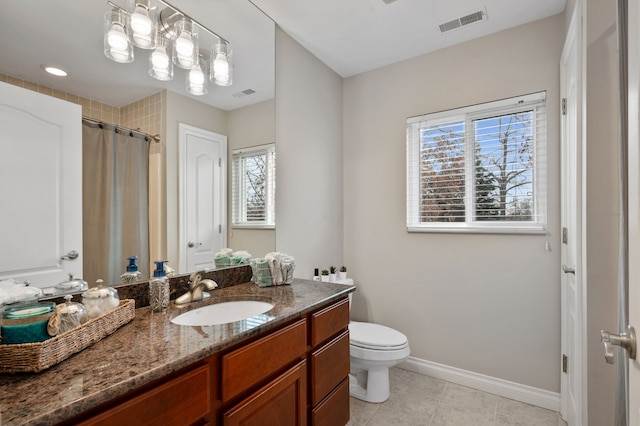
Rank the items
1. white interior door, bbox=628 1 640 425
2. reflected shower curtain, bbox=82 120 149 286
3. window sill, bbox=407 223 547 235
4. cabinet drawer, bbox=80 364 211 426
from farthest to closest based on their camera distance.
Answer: window sill, bbox=407 223 547 235 < reflected shower curtain, bbox=82 120 149 286 < cabinet drawer, bbox=80 364 211 426 < white interior door, bbox=628 1 640 425

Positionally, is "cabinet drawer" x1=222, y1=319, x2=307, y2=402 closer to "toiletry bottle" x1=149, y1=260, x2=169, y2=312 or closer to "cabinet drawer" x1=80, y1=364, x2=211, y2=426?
"cabinet drawer" x1=80, y1=364, x2=211, y2=426

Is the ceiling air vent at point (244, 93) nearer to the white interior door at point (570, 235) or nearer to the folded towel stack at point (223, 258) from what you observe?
the folded towel stack at point (223, 258)

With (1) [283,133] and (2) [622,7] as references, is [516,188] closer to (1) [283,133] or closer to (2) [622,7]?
(2) [622,7]

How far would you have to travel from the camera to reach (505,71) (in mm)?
2180

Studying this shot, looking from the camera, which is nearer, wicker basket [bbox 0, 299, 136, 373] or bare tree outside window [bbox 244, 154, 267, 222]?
wicker basket [bbox 0, 299, 136, 373]

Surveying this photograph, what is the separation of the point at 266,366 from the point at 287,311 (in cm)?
22

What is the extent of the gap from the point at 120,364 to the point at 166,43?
1.43 metres

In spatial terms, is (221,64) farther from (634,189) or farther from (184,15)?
(634,189)

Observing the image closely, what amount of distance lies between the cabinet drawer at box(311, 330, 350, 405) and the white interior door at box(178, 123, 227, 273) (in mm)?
766

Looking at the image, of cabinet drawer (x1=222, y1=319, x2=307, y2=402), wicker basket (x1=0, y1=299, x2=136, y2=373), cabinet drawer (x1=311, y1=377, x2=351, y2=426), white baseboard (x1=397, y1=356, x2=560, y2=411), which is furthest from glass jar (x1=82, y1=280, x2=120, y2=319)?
white baseboard (x1=397, y1=356, x2=560, y2=411)

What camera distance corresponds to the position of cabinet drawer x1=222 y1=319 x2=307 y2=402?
0.99m

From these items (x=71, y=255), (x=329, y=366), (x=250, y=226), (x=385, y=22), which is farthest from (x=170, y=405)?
(x=385, y=22)

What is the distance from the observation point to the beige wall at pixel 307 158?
223cm

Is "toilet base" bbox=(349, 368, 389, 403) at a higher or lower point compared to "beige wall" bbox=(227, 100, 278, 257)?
lower
